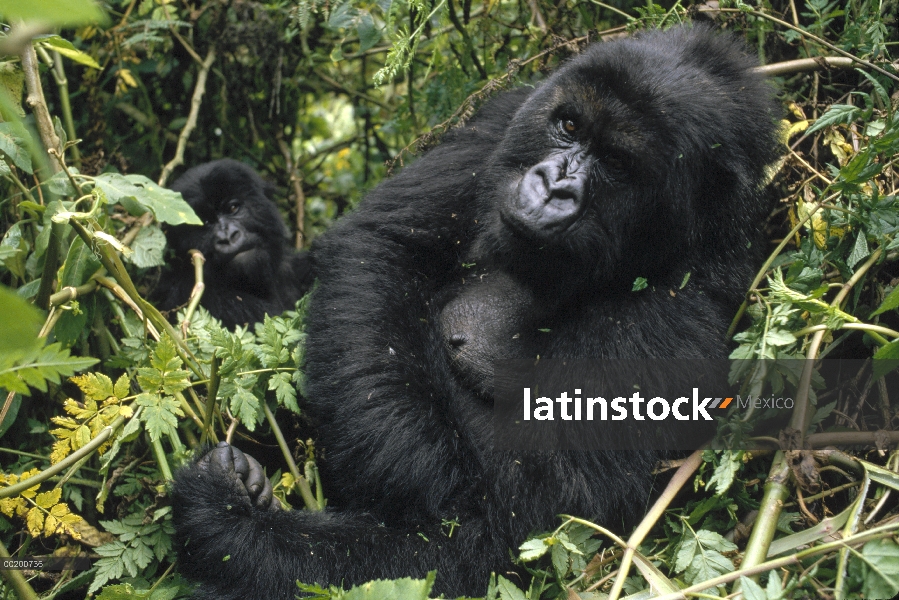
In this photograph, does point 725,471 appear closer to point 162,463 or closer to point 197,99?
point 162,463

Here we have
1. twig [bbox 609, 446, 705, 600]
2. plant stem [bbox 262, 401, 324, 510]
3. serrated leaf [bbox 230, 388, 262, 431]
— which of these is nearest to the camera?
twig [bbox 609, 446, 705, 600]

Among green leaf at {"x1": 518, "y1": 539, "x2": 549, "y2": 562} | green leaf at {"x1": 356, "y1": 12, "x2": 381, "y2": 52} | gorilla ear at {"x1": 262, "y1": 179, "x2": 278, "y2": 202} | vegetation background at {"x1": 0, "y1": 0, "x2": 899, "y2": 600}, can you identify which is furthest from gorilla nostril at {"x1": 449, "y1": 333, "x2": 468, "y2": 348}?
gorilla ear at {"x1": 262, "y1": 179, "x2": 278, "y2": 202}

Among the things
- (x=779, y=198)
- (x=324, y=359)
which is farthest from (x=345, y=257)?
(x=779, y=198)

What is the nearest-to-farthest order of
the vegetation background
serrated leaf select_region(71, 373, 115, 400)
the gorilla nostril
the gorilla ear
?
1. the vegetation background
2. serrated leaf select_region(71, 373, 115, 400)
3. the gorilla nostril
4. the gorilla ear

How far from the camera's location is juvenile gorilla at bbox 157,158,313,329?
13.4 ft

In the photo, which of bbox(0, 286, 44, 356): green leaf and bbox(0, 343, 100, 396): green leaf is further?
bbox(0, 343, 100, 396): green leaf

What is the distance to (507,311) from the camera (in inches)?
107

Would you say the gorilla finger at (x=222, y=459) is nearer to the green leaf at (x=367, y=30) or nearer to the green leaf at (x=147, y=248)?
the green leaf at (x=147, y=248)

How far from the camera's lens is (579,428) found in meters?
2.35

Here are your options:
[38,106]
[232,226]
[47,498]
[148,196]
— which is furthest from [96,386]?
[232,226]

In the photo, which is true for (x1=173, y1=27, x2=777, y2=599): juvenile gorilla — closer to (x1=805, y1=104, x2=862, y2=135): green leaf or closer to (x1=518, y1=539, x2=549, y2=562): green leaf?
(x1=805, y1=104, x2=862, y2=135): green leaf

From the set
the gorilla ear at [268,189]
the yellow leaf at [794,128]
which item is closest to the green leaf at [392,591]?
the yellow leaf at [794,128]

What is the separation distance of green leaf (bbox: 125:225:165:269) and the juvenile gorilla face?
3.06ft

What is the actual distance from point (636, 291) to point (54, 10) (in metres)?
2.23
